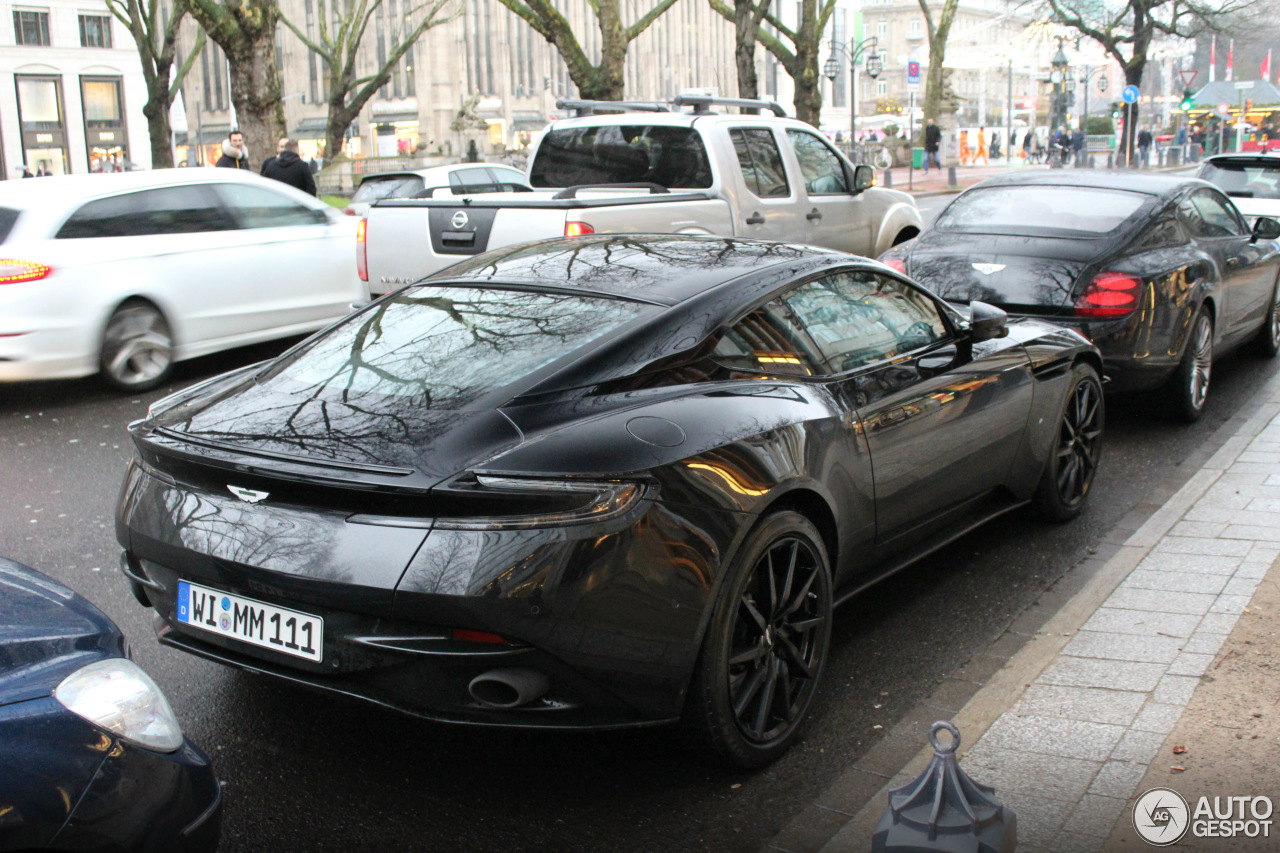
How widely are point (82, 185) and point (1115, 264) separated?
22.9ft

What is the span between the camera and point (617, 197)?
828 cm

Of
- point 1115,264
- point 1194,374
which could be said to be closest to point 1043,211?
point 1115,264

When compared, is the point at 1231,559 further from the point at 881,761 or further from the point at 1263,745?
the point at 881,761

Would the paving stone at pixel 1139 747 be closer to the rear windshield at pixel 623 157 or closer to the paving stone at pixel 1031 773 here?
the paving stone at pixel 1031 773

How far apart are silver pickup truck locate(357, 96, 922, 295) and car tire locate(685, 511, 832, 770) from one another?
13.7ft

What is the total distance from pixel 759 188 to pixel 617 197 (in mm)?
2299

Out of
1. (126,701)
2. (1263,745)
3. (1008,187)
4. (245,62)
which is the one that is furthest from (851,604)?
(245,62)

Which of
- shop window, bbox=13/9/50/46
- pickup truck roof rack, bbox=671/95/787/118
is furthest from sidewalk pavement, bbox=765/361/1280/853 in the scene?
shop window, bbox=13/9/50/46

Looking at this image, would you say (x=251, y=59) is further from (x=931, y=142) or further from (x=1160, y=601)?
(x=931, y=142)

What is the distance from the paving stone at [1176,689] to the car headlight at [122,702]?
2.88 m

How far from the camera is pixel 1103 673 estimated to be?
4.06 meters

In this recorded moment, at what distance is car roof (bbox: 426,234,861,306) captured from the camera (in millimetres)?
4051

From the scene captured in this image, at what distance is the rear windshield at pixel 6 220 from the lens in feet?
27.1

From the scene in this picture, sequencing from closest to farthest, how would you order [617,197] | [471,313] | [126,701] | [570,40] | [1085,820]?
[126,701], [1085,820], [471,313], [617,197], [570,40]
